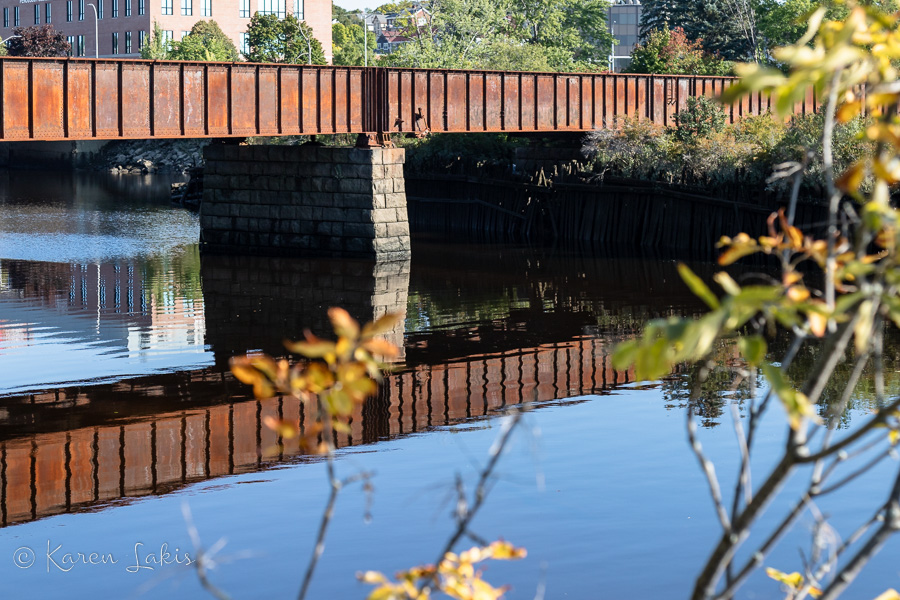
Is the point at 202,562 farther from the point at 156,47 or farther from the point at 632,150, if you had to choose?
the point at 156,47

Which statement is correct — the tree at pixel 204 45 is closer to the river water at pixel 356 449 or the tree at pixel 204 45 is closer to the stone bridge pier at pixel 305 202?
the stone bridge pier at pixel 305 202

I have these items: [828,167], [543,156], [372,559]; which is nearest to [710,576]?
[828,167]

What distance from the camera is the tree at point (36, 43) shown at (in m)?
93.9

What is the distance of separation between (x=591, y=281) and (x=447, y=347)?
10667 mm

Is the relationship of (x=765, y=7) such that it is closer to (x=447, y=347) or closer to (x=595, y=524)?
(x=447, y=347)

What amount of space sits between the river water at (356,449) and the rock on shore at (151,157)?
6479cm

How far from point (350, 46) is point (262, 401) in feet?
290

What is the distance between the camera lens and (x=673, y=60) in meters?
62.8

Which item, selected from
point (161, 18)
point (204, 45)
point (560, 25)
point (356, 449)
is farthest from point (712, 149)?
point (161, 18)

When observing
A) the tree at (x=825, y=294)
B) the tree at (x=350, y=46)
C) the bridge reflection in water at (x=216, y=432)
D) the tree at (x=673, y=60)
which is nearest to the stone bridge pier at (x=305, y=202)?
the bridge reflection in water at (x=216, y=432)

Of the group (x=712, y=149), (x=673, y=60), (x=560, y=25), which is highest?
(x=560, y=25)

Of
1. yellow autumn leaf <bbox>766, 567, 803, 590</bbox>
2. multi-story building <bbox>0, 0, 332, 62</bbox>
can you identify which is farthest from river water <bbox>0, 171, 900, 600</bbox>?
multi-story building <bbox>0, 0, 332, 62</bbox>

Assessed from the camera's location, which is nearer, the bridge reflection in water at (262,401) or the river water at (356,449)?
the river water at (356,449)

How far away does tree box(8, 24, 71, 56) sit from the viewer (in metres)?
93.9
